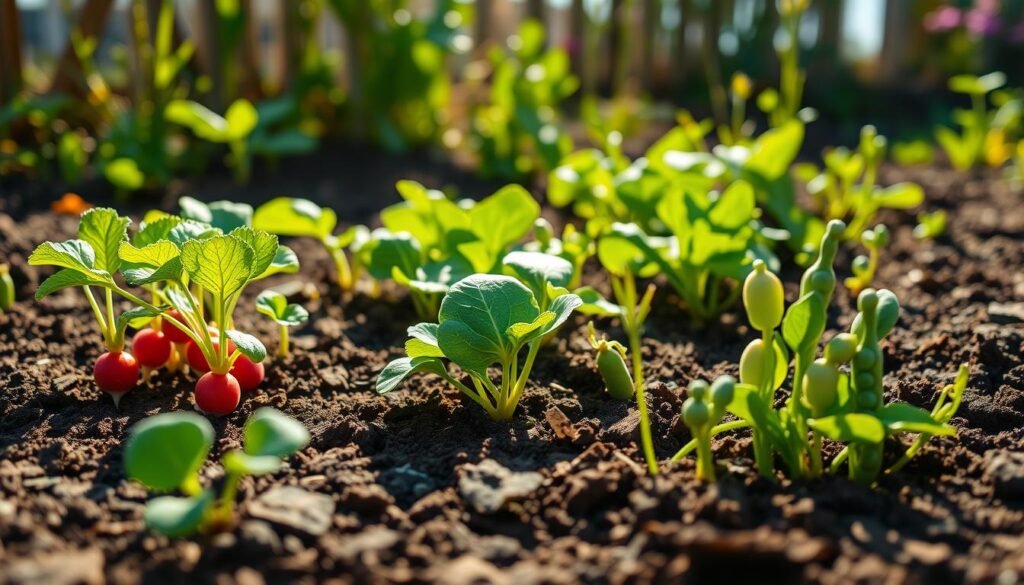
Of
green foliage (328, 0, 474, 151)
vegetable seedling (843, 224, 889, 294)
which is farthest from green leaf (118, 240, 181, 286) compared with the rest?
green foliage (328, 0, 474, 151)

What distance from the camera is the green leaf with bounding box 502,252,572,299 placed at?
71.2 inches

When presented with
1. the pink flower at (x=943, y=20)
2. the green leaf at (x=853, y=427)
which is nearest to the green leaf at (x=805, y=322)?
the green leaf at (x=853, y=427)

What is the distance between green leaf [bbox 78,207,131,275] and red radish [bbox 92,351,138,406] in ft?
0.66

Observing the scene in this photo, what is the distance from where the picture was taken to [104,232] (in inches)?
65.2

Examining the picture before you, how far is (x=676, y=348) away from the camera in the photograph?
2.18 m

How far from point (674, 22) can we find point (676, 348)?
418cm

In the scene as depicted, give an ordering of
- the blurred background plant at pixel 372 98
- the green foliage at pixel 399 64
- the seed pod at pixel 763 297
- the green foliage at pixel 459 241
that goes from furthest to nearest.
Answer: the green foliage at pixel 399 64, the blurred background plant at pixel 372 98, the green foliage at pixel 459 241, the seed pod at pixel 763 297

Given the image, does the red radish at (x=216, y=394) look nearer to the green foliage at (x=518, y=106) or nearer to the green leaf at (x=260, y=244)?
the green leaf at (x=260, y=244)

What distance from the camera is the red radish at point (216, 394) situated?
5.72 ft

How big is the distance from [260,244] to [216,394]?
29cm

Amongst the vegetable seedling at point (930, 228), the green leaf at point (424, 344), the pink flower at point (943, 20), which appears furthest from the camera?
the pink flower at point (943, 20)

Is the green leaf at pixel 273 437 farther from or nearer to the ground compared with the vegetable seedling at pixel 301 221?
farther from the ground

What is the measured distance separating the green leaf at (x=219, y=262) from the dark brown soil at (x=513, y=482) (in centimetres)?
27

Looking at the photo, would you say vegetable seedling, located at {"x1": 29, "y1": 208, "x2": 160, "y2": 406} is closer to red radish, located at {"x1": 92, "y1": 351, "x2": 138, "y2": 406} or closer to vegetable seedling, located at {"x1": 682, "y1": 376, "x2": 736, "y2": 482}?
red radish, located at {"x1": 92, "y1": 351, "x2": 138, "y2": 406}
